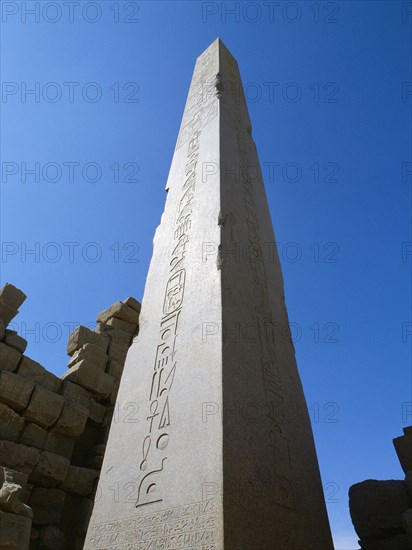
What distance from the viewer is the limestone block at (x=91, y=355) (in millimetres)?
5555

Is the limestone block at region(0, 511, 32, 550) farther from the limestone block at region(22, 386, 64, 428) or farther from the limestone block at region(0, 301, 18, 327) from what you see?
the limestone block at region(0, 301, 18, 327)

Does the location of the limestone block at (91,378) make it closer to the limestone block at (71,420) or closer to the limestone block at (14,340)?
the limestone block at (71,420)

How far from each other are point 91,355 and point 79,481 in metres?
1.43

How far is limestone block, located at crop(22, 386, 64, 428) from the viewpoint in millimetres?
4730

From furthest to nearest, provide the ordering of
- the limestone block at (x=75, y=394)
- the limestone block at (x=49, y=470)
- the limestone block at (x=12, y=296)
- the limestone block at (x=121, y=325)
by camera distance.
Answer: the limestone block at (x=121, y=325)
the limestone block at (x=12, y=296)
the limestone block at (x=75, y=394)
the limestone block at (x=49, y=470)

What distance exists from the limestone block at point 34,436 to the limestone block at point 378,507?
10.0 ft

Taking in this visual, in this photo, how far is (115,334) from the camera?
6.14m

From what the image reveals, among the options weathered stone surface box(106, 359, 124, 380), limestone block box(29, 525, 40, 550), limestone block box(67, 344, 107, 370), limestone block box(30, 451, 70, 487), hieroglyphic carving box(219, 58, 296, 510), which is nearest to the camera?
hieroglyphic carving box(219, 58, 296, 510)

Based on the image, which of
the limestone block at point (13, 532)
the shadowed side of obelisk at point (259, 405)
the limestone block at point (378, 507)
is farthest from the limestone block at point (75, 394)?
the limestone block at point (378, 507)

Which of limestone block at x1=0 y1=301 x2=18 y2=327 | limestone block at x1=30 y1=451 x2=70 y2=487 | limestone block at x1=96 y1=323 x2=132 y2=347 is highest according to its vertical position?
limestone block at x1=96 y1=323 x2=132 y2=347

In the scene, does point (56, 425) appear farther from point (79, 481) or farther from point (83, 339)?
point (83, 339)

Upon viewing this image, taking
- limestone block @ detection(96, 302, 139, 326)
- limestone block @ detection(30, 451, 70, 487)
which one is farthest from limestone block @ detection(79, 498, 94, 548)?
limestone block @ detection(96, 302, 139, 326)

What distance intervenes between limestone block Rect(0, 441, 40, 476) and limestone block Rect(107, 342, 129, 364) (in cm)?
154

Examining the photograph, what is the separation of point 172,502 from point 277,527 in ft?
1.66
